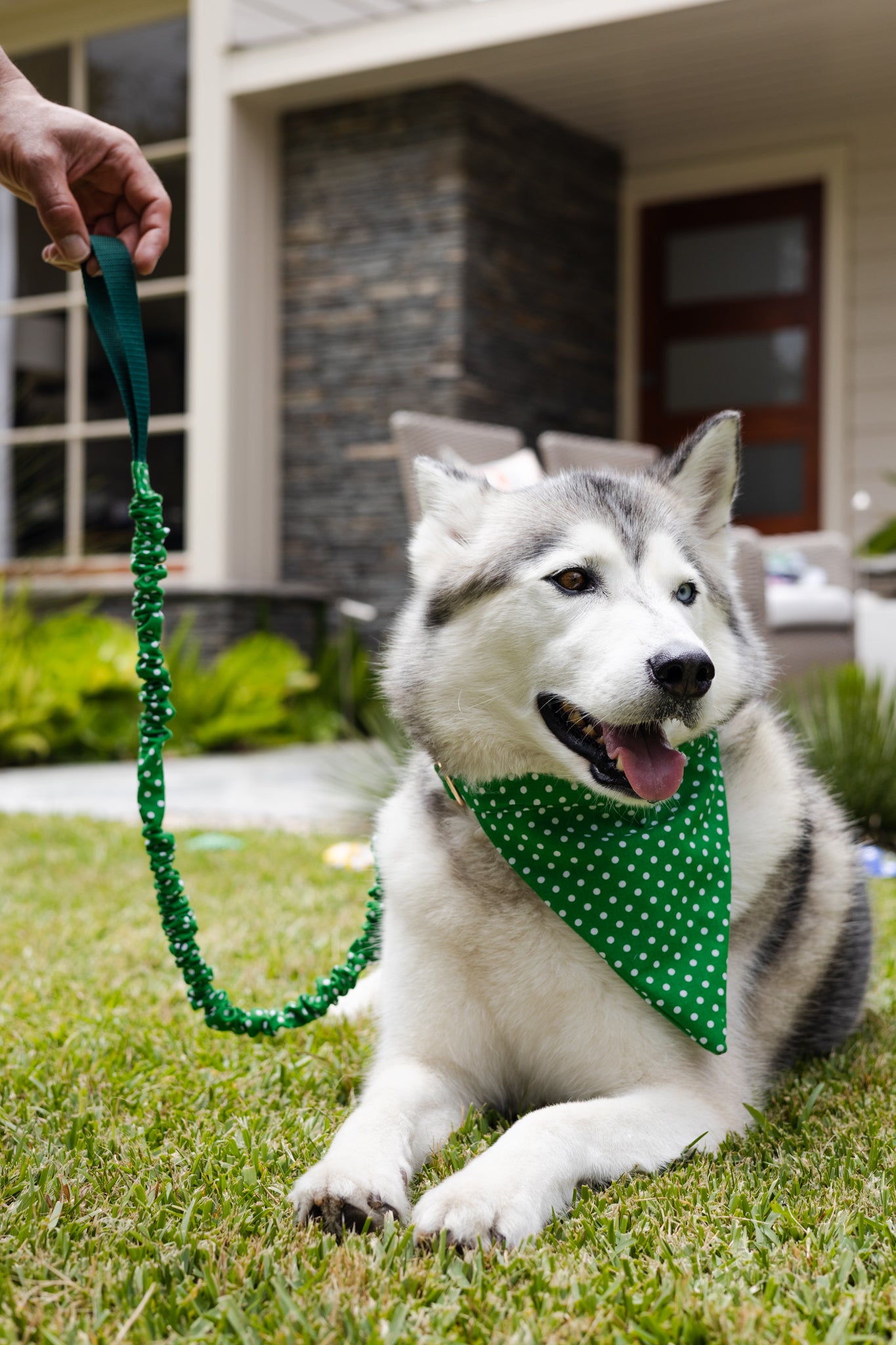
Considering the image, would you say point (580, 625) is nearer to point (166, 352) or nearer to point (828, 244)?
point (166, 352)

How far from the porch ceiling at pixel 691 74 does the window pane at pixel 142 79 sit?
92 cm

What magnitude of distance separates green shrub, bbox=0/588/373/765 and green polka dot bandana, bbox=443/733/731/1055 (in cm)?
528

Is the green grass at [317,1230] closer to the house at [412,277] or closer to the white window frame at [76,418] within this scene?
the house at [412,277]

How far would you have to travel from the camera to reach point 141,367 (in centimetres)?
203

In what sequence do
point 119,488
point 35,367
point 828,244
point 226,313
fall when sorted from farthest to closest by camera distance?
point 35,367 → point 119,488 → point 828,244 → point 226,313

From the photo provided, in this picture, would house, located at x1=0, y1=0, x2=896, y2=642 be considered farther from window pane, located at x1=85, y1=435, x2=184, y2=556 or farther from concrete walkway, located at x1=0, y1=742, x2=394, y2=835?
concrete walkway, located at x1=0, y1=742, x2=394, y2=835

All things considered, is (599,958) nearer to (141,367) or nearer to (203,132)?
(141,367)

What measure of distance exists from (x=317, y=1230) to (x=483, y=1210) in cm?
20

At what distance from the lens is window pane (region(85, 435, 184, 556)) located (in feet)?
32.4

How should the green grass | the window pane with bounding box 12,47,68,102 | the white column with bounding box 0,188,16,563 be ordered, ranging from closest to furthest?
the green grass, the window pane with bounding box 12,47,68,102, the white column with bounding box 0,188,16,563

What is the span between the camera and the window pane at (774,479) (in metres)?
10.0

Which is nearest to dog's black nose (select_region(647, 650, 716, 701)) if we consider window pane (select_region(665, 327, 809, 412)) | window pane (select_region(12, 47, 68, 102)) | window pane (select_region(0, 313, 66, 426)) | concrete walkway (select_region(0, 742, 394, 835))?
concrete walkway (select_region(0, 742, 394, 835))

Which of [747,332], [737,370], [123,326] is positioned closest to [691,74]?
[747,332]

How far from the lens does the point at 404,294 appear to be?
9.36 m
